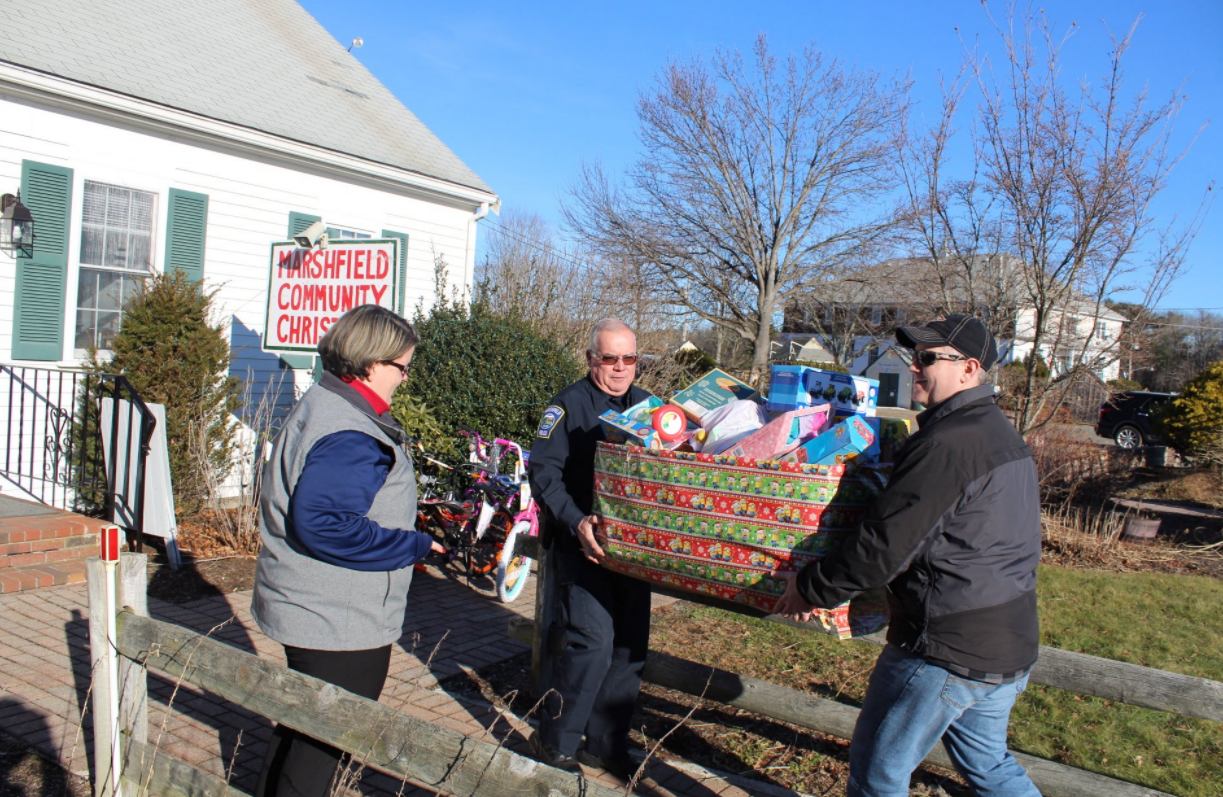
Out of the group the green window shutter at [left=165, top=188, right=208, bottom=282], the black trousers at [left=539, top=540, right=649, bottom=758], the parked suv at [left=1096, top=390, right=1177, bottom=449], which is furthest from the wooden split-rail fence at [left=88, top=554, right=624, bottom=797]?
the parked suv at [left=1096, top=390, right=1177, bottom=449]

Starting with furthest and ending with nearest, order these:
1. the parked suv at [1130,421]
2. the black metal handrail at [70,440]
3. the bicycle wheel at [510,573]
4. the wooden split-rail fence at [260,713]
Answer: the parked suv at [1130,421] → the black metal handrail at [70,440] → the bicycle wheel at [510,573] → the wooden split-rail fence at [260,713]

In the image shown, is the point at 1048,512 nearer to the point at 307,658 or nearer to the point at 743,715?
the point at 743,715

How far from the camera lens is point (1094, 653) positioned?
6.02m

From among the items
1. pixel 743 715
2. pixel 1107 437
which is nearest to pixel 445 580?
pixel 743 715

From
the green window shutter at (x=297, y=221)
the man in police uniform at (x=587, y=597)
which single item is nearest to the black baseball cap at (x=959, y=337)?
the man in police uniform at (x=587, y=597)

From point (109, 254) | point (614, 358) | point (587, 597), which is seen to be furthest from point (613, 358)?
point (109, 254)

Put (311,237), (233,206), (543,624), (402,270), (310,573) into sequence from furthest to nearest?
(402,270), (233,206), (311,237), (543,624), (310,573)

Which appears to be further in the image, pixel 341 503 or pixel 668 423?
pixel 668 423

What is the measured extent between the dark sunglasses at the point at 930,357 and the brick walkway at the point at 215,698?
1630 millimetres

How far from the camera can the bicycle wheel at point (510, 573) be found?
6312 mm

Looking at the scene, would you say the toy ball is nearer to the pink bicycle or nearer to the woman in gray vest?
the woman in gray vest

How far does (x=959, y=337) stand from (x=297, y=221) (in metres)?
9.73

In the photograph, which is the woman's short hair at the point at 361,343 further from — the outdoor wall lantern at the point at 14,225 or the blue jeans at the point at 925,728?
the outdoor wall lantern at the point at 14,225

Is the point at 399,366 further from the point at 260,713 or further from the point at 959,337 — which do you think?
the point at 959,337
